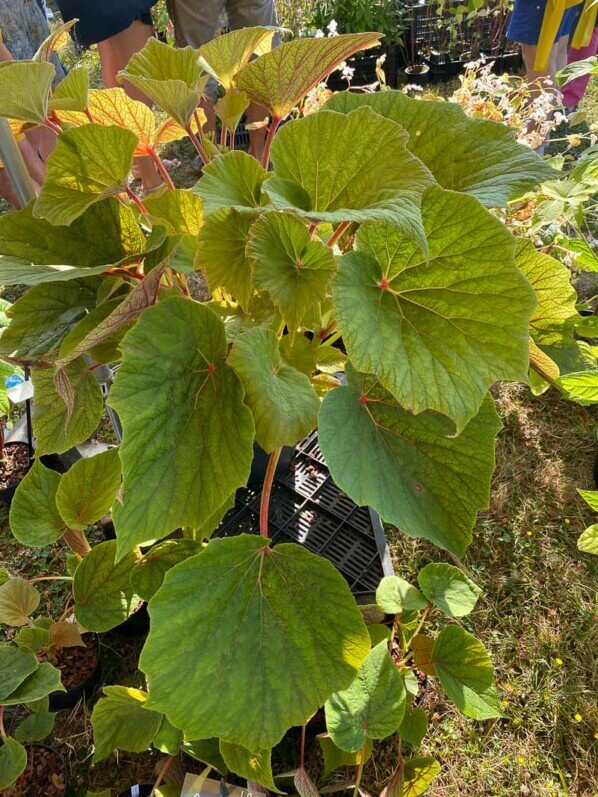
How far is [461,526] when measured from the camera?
0.59m

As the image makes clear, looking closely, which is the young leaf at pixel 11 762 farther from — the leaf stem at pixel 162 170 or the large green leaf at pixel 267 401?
the leaf stem at pixel 162 170

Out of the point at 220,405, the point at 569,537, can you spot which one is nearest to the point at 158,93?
the point at 220,405

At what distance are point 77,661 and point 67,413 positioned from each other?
2.06ft

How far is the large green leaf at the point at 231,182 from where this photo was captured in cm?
57

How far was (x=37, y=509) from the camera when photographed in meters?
0.93

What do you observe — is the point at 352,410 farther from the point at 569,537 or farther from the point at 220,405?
the point at 569,537

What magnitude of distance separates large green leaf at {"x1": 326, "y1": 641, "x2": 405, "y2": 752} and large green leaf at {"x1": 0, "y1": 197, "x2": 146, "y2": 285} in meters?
0.60

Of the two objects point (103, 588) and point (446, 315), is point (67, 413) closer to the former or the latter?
point (103, 588)

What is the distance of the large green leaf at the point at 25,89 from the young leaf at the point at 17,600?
2.12ft

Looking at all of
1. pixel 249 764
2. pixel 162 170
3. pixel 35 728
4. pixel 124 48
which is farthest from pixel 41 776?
pixel 124 48

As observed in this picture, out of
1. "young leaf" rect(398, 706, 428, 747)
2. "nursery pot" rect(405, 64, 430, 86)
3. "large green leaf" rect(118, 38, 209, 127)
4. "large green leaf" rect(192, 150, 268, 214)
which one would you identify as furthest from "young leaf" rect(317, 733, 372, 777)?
"nursery pot" rect(405, 64, 430, 86)

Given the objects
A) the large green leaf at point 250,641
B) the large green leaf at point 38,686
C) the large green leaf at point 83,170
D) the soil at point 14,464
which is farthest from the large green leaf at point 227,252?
the soil at point 14,464

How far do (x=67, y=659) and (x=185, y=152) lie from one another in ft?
8.02

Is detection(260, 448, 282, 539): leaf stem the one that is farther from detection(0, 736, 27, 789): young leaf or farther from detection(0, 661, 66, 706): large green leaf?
detection(0, 736, 27, 789): young leaf
